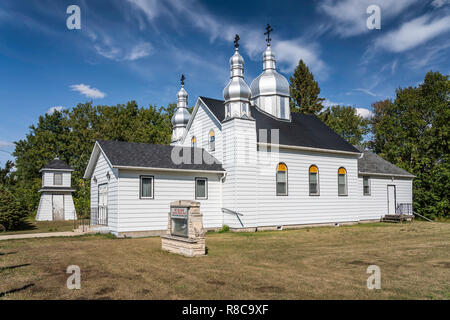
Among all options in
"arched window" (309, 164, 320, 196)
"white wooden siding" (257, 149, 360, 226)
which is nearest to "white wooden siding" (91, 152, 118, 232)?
"white wooden siding" (257, 149, 360, 226)

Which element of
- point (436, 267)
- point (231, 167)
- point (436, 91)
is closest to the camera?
point (436, 267)

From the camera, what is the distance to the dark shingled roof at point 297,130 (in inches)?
887

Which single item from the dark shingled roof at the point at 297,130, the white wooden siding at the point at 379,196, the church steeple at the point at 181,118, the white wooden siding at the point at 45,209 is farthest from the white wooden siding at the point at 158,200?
the white wooden siding at the point at 45,209

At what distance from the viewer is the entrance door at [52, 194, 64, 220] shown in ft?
115

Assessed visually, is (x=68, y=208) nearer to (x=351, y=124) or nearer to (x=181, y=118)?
(x=181, y=118)

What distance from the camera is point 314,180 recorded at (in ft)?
77.0

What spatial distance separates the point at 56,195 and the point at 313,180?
80.3 ft

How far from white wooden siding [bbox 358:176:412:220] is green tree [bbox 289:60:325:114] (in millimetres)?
22031

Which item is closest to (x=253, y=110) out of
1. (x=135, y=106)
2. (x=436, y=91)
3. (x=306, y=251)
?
(x=306, y=251)

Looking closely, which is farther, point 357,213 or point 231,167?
point 357,213

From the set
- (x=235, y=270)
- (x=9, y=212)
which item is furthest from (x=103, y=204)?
(x=235, y=270)

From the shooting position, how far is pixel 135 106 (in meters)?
56.3
